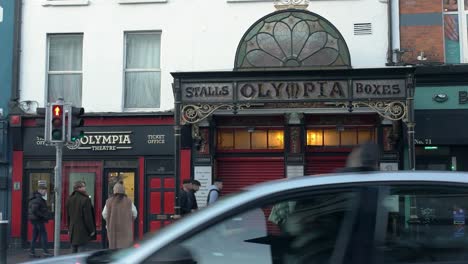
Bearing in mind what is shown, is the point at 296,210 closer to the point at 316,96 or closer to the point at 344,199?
the point at 344,199

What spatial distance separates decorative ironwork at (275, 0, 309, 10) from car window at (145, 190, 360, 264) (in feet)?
37.8

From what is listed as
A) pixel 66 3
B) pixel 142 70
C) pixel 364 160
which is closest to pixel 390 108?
pixel 142 70

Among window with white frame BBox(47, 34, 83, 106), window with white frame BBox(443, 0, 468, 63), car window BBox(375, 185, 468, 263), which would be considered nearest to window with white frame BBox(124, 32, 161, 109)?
window with white frame BBox(47, 34, 83, 106)

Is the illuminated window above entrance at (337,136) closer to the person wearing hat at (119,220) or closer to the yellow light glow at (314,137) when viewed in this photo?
the yellow light glow at (314,137)

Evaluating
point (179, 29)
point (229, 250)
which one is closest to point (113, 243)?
point (179, 29)

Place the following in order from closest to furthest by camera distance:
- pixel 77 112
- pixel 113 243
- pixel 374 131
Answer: pixel 113 243 → pixel 77 112 → pixel 374 131

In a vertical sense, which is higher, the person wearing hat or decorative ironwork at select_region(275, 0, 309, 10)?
decorative ironwork at select_region(275, 0, 309, 10)

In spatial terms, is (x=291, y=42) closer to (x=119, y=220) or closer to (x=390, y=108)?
(x=390, y=108)

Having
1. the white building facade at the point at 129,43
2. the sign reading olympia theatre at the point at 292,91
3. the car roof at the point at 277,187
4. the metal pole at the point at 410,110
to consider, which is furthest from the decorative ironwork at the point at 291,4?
the car roof at the point at 277,187

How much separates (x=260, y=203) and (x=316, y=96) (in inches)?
370

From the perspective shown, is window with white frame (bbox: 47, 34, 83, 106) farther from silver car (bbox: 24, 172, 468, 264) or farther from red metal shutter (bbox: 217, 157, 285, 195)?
silver car (bbox: 24, 172, 468, 264)

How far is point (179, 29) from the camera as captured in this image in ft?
47.2

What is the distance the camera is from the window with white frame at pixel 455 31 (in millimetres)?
13305

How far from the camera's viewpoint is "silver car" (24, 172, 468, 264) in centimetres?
279
